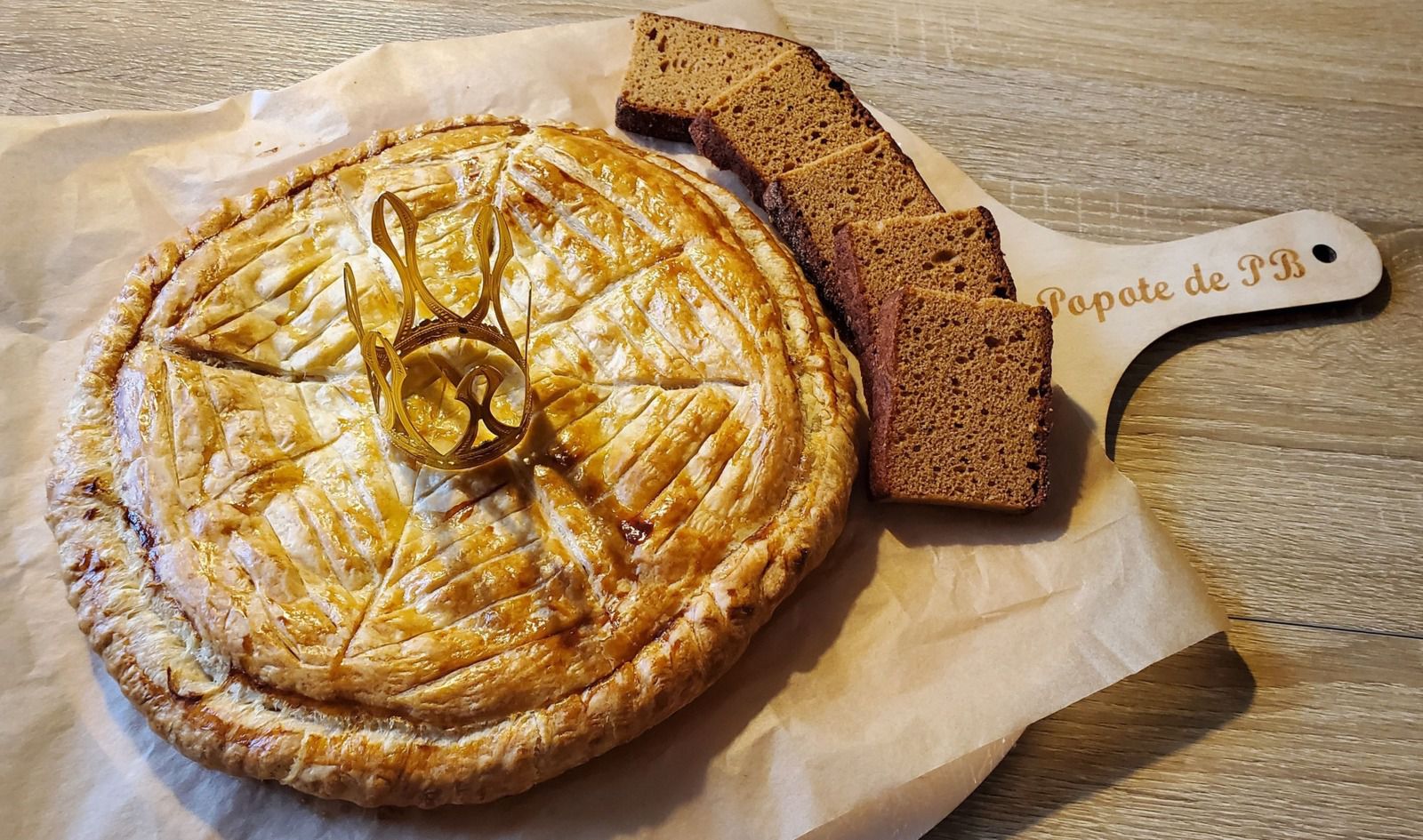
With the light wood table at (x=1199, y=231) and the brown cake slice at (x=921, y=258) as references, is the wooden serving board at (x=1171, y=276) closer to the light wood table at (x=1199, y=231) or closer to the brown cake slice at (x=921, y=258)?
the light wood table at (x=1199, y=231)

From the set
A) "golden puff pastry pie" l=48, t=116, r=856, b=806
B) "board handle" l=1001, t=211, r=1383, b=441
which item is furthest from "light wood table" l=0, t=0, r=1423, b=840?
"golden puff pastry pie" l=48, t=116, r=856, b=806

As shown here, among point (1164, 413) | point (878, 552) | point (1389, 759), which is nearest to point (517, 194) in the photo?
point (878, 552)

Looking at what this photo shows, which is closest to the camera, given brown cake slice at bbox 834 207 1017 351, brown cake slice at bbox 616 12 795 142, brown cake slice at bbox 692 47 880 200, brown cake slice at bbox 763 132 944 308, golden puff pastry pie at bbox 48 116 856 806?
golden puff pastry pie at bbox 48 116 856 806

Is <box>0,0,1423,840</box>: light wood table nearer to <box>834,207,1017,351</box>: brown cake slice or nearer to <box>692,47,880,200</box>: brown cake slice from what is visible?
<box>692,47,880,200</box>: brown cake slice

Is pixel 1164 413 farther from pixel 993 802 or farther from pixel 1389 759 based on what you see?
pixel 993 802

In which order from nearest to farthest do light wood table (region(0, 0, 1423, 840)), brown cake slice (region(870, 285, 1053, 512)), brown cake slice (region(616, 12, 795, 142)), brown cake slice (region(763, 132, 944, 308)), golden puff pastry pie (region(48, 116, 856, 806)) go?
1. golden puff pastry pie (region(48, 116, 856, 806))
2. light wood table (region(0, 0, 1423, 840))
3. brown cake slice (region(870, 285, 1053, 512))
4. brown cake slice (region(763, 132, 944, 308))
5. brown cake slice (region(616, 12, 795, 142))

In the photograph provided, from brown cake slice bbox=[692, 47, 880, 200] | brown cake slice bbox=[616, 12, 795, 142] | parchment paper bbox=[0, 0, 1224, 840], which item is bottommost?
parchment paper bbox=[0, 0, 1224, 840]
